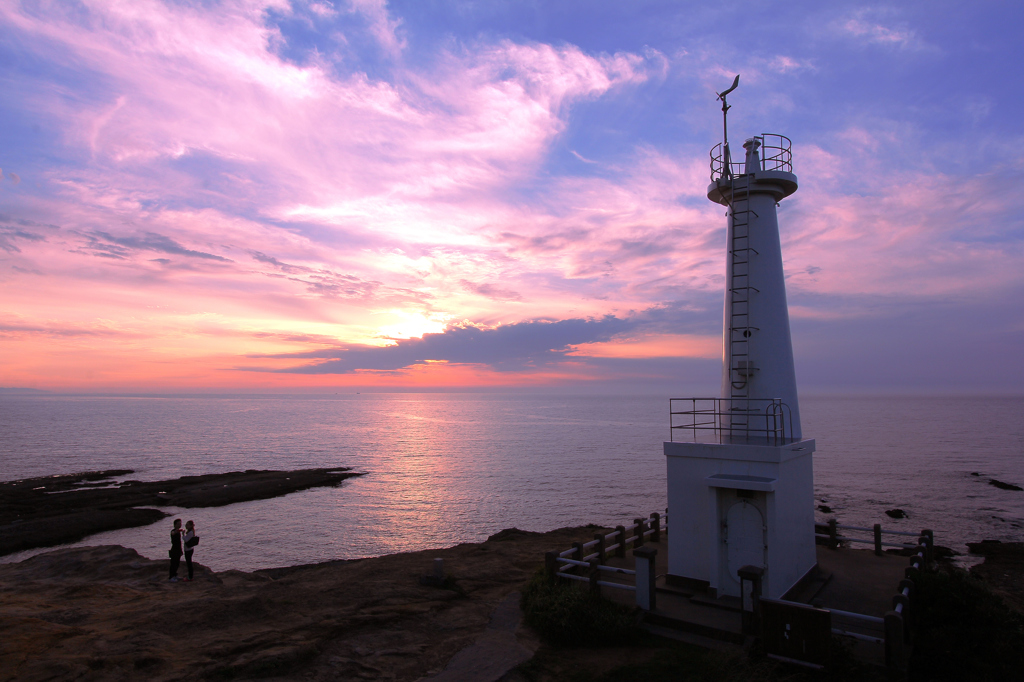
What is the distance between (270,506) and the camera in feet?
125

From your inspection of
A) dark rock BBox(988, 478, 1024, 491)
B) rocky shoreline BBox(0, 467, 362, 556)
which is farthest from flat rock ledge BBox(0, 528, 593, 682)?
dark rock BBox(988, 478, 1024, 491)

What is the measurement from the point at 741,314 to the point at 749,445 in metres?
4.22

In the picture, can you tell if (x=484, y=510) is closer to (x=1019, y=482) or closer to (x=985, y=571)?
(x=985, y=571)

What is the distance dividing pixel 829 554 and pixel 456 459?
53089mm

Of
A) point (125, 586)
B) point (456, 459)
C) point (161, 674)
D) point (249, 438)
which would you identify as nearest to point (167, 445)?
point (249, 438)

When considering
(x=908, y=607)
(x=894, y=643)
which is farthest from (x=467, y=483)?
(x=894, y=643)

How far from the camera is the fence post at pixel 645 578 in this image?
1146 cm

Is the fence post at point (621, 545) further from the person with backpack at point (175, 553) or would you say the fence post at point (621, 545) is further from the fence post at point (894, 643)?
the person with backpack at point (175, 553)

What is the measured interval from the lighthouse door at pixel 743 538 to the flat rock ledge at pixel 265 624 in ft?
14.9

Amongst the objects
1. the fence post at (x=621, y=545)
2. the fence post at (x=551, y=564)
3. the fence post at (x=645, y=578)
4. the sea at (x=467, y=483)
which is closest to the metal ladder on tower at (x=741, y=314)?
the fence post at (x=621, y=545)

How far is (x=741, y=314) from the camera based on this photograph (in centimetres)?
1505

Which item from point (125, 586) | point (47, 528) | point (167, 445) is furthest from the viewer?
Answer: point (167, 445)

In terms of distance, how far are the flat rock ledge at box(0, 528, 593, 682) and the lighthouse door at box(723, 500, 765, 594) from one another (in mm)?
4548

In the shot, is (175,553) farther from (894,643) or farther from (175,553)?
(894,643)
